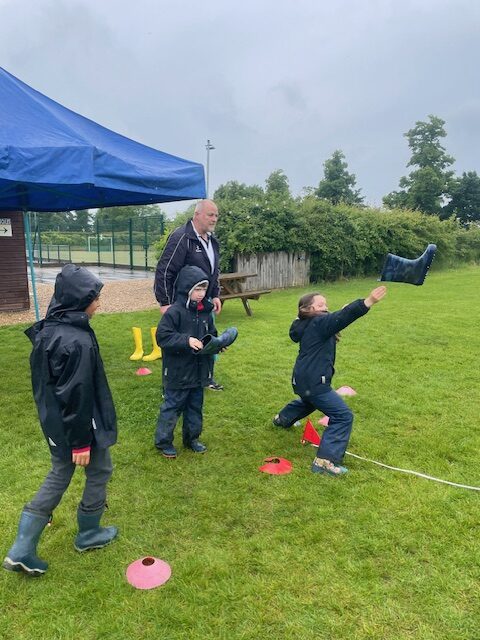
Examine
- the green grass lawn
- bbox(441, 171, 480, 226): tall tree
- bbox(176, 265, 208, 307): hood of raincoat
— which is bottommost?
the green grass lawn

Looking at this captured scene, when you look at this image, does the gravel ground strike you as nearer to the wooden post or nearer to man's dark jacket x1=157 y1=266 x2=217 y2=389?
the wooden post

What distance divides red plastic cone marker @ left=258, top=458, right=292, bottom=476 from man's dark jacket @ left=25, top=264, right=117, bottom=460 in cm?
156

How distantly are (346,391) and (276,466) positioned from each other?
6.55ft

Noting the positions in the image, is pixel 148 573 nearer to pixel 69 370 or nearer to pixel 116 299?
pixel 69 370

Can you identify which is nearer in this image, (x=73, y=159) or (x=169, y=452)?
(x=169, y=452)

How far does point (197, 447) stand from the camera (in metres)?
4.01

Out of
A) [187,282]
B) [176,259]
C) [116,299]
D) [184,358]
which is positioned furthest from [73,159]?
[116,299]

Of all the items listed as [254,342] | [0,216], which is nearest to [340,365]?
[254,342]

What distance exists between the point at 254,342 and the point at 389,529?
515cm

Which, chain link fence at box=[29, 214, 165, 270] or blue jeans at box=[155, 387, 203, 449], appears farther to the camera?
chain link fence at box=[29, 214, 165, 270]

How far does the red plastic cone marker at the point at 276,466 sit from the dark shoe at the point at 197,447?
1.73ft

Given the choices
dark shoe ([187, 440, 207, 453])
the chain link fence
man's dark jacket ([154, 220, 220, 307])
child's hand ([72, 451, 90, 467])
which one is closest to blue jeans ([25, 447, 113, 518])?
child's hand ([72, 451, 90, 467])

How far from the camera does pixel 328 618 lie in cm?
229

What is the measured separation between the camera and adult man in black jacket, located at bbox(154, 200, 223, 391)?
4.40m
